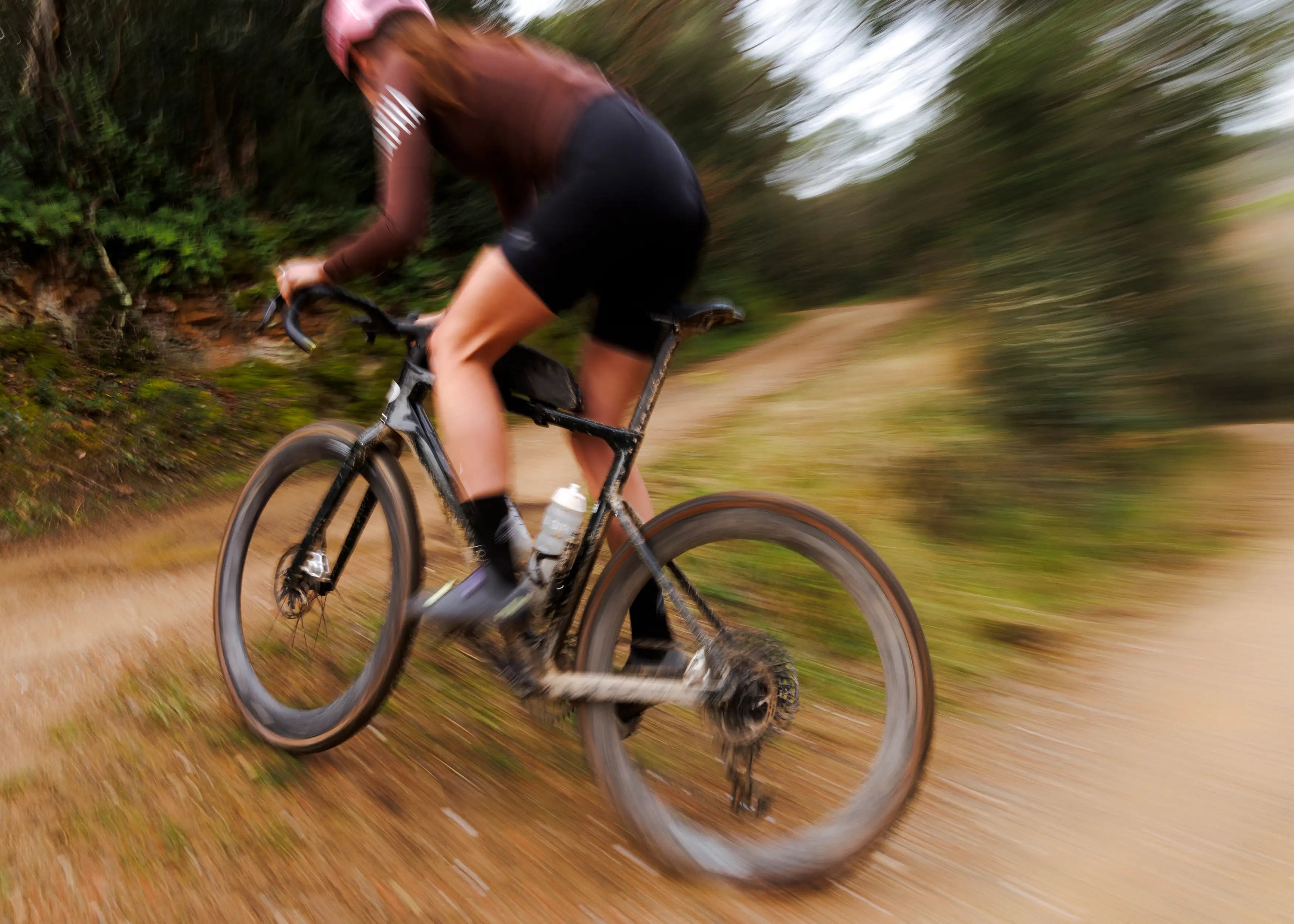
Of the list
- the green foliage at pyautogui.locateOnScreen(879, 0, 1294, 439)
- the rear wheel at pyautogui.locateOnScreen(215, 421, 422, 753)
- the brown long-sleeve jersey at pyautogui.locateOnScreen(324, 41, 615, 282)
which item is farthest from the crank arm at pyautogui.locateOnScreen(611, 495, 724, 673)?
the green foliage at pyautogui.locateOnScreen(879, 0, 1294, 439)

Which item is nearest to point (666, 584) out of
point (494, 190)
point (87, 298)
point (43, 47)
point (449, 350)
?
point (449, 350)

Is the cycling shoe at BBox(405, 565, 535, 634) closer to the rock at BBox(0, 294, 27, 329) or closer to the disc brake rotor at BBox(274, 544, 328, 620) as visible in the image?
the disc brake rotor at BBox(274, 544, 328, 620)

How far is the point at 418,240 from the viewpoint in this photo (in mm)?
2107

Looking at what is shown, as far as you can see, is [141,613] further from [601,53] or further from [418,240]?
[601,53]

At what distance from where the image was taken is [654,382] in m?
2.15

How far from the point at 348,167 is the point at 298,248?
1171 millimetres

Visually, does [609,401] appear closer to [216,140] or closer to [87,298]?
[87,298]

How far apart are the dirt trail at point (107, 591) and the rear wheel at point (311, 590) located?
246 millimetres

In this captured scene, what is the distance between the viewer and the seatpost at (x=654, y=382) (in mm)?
2133

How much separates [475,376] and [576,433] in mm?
397

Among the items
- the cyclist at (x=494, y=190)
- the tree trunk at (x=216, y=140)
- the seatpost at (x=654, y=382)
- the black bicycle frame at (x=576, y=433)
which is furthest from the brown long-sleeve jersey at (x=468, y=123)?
the tree trunk at (x=216, y=140)

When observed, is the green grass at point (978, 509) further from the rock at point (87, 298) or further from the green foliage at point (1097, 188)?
the rock at point (87, 298)

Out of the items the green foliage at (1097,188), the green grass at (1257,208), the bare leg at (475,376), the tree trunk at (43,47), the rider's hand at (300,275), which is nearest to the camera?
the bare leg at (475,376)

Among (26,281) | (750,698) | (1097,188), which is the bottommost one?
(26,281)
